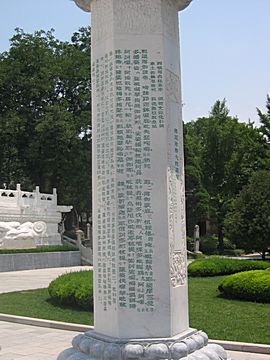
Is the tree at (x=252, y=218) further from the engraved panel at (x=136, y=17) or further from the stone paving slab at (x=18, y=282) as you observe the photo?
the engraved panel at (x=136, y=17)

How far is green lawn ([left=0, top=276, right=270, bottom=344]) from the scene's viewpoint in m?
7.12

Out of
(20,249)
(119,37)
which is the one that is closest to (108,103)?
(119,37)

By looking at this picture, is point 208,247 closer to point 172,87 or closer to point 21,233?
point 21,233

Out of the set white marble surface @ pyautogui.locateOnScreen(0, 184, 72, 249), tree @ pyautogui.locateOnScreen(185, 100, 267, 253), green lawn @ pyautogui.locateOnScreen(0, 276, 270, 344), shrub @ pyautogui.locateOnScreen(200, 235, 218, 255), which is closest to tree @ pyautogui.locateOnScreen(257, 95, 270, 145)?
tree @ pyautogui.locateOnScreen(185, 100, 267, 253)

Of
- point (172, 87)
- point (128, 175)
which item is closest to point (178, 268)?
point (128, 175)

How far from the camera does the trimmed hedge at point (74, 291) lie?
9055 millimetres

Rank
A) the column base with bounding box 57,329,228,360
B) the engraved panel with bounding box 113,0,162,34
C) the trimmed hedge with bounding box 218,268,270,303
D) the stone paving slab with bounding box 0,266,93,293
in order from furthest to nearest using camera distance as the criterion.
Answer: the stone paving slab with bounding box 0,266,93,293
the trimmed hedge with bounding box 218,268,270,303
the engraved panel with bounding box 113,0,162,34
the column base with bounding box 57,329,228,360

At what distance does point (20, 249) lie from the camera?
2111 centimetres

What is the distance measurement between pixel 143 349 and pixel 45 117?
2365 centimetres

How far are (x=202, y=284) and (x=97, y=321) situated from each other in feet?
26.9

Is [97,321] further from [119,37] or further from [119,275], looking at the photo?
[119,37]

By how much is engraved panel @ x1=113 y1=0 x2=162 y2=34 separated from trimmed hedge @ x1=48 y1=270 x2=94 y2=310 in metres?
5.52

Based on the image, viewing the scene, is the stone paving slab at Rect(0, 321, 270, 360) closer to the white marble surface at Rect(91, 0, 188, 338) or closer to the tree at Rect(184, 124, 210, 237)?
the white marble surface at Rect(91, 0, 188, 338)

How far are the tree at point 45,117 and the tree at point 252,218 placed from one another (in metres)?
9.93
